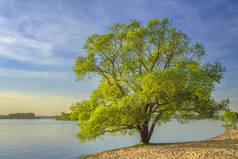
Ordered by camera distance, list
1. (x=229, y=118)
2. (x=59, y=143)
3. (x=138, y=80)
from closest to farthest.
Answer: (x=138, y=80) < (x=59, y=143) < (x=229, y=118)

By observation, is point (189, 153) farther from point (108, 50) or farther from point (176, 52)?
point (108, 50)

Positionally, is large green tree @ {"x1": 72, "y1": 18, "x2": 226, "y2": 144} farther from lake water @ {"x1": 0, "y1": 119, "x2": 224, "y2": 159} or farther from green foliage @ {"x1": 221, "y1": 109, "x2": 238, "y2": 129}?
green foliage @ {"x1": 221, "y1": 109, "x2": 238, "y2": 129}

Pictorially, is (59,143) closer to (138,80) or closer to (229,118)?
(138,80)

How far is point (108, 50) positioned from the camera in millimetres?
25656

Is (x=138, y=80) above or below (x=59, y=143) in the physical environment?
above

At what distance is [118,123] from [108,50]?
828 cm

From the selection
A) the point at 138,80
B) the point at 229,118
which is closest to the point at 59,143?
the point at 138,80

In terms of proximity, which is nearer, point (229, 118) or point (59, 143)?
point (59, 143)

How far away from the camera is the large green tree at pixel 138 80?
21.5 meters

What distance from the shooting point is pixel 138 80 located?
24.0m

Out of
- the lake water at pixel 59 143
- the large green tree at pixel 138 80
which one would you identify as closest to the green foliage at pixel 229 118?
the lake water at pixel 59 143

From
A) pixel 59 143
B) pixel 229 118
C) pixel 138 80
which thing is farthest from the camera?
pixel 229 118

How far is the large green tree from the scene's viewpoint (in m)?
21.5

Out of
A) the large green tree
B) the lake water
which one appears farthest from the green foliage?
the large green tree
